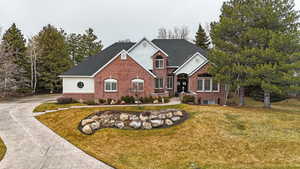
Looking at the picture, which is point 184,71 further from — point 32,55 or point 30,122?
point 32,55

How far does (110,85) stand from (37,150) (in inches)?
541

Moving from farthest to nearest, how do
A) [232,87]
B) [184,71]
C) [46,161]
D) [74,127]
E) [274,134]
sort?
[184,71]
[232,87]
[74,127]
[274,134]
[46,161]

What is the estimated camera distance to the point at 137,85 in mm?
24828

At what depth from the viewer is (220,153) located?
37.5ft

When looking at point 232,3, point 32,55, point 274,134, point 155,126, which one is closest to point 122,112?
point 155,126

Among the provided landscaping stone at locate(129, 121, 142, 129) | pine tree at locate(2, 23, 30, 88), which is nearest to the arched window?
landscaping stone at locate(129, 121, 142, 129)

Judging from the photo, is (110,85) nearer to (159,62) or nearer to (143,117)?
(159,62)

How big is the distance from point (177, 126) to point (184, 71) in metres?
13.2

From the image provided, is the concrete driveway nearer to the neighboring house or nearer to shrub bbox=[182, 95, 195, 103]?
the neighboring house

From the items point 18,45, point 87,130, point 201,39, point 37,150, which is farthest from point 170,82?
point 18,45

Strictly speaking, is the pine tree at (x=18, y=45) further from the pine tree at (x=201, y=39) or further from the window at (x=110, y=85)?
the pine tree at (x=201, y=39)

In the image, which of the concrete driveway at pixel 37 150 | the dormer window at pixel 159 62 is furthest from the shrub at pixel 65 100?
the dormer window at pixel 159 62

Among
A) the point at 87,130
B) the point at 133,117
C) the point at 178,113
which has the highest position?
the point at 178,113

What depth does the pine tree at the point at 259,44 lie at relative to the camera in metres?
18.5
